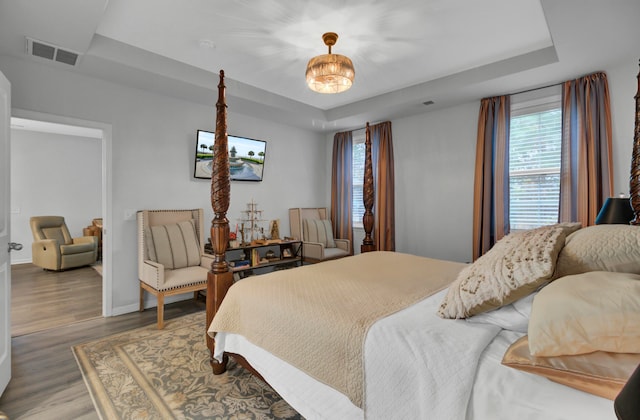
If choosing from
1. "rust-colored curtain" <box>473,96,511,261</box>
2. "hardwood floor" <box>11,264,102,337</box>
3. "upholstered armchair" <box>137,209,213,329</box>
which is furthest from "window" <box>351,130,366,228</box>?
"hardwood floor" <box>11,264,102,337</box>

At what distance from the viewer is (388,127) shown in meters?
4.81

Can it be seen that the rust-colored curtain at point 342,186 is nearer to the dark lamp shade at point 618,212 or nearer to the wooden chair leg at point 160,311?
the wooden chair leg at point 160,311

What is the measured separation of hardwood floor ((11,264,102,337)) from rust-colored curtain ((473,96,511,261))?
4.48 meters

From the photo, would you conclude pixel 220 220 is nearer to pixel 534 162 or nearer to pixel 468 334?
pixel 468 334

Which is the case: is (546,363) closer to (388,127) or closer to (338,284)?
(338,284)

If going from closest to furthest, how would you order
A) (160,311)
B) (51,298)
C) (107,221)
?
(160,311)
(107,221)
(51,298)

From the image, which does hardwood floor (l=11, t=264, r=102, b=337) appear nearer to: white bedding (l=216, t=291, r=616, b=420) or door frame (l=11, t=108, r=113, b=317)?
door frame (l=11, t=108, r=113, b=317)

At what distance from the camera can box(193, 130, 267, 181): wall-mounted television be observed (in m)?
4.04

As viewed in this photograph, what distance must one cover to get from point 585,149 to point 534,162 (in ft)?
1.58

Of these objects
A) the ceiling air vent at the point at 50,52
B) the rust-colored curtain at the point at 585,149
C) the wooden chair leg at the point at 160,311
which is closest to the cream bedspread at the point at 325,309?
the wooden chair leg at the point at 160,311

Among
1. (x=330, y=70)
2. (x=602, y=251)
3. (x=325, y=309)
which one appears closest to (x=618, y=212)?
(x=602, y=251)

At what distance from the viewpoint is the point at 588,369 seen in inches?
34.7

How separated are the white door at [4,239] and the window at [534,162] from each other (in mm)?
4634

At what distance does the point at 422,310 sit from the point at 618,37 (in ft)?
9.13
